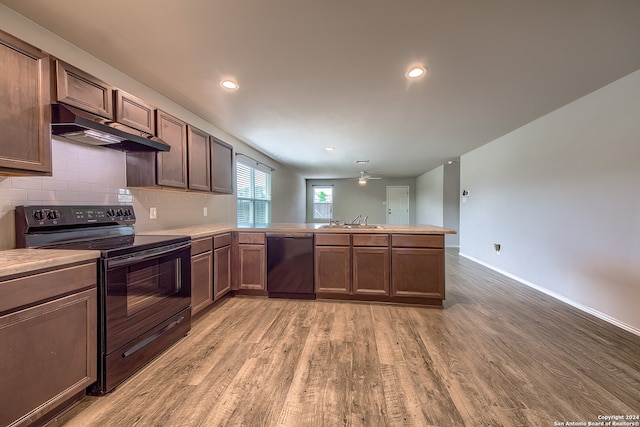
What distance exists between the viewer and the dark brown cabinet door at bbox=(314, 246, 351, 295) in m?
2.97

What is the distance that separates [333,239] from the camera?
2979 mm

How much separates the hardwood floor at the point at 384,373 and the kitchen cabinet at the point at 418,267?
9.1 inches

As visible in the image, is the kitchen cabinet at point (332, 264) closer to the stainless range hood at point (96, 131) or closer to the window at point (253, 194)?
the window at point (253, 194)

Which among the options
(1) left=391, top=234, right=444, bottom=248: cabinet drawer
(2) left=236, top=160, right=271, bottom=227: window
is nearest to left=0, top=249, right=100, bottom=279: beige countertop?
(1) left=391, top=234, right=444, bottom=248: cabinet drawer

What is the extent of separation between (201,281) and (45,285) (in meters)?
1.31

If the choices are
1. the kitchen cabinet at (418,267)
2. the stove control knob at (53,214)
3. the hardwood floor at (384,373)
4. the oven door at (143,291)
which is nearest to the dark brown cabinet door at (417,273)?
the kitchen cabinet at (418,267)

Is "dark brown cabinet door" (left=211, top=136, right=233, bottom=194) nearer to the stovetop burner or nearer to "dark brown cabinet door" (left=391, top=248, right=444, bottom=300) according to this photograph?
the stovetop burner

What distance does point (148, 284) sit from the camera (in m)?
1.79

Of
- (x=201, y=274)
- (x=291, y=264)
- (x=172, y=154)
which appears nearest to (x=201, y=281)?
(x=201, y=274)

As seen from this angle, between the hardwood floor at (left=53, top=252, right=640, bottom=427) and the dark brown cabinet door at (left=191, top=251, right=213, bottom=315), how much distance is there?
0.21 meters

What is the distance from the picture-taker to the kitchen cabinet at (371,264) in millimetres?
2885

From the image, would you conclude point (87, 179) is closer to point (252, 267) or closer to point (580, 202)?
point (252, 267)

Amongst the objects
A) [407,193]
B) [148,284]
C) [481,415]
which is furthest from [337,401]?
[407,193]

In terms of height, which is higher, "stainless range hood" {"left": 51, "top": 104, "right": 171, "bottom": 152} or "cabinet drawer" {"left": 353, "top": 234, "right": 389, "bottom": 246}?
"stainless range hood" {"left": 51, "top": 104, "right": 171, "bottom": 152}
